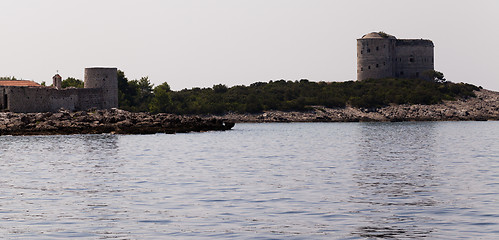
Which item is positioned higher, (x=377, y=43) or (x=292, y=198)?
(x=377, y=43)

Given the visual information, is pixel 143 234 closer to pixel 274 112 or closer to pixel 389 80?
pixel 274 112

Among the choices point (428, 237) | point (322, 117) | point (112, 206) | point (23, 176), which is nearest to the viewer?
point (428, 237)

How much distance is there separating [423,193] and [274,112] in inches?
3624

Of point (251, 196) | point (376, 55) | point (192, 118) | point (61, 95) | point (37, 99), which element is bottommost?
point (251, 196)

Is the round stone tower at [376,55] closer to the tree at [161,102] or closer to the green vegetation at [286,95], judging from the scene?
the green vegetation at [286,95]

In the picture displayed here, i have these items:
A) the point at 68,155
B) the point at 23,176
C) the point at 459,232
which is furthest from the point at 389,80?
the point at 459,232

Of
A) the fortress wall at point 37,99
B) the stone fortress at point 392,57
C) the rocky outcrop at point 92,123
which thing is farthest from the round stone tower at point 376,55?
the fortress wall at point 37,99

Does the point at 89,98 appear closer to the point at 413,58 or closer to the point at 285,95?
the point at 285,95

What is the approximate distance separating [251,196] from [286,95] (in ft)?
336

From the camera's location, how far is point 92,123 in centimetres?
6812

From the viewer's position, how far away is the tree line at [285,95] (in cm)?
10944

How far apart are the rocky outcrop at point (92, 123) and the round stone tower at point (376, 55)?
187ft

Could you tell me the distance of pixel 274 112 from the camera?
114 meters

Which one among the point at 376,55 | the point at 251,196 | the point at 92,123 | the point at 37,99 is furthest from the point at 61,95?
the point at 376,55
